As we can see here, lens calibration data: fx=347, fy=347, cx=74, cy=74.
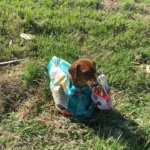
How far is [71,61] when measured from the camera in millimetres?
4473

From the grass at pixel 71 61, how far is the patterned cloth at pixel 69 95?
0.52ft

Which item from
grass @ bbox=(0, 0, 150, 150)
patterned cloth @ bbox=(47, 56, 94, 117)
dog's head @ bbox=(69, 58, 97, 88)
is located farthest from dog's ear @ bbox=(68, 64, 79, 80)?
grass @ bbox=(0, 0, 150, 150)

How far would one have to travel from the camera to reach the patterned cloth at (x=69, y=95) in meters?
3.63

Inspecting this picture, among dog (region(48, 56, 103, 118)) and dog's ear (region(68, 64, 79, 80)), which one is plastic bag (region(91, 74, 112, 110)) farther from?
dog's ear (region(68, 64, 79, 80))

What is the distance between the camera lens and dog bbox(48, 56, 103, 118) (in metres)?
3.50

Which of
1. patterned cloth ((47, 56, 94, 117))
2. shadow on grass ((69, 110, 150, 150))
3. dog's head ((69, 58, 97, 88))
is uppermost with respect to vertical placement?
dog's head ((69, 58, 97, 88))

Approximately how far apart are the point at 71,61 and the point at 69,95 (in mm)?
936

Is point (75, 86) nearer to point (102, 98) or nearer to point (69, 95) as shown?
point (69, 95)

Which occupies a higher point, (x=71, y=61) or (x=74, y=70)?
(x=74, y=70)

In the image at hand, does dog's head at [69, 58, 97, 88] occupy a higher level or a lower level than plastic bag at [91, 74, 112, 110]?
higher

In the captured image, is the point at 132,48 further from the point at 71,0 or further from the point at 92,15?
the point at 71,0

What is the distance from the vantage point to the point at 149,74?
4516 mm

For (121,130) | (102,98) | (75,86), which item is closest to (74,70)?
(75,86)

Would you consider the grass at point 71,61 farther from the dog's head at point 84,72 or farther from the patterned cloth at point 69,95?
the dog's head at point 84,72
